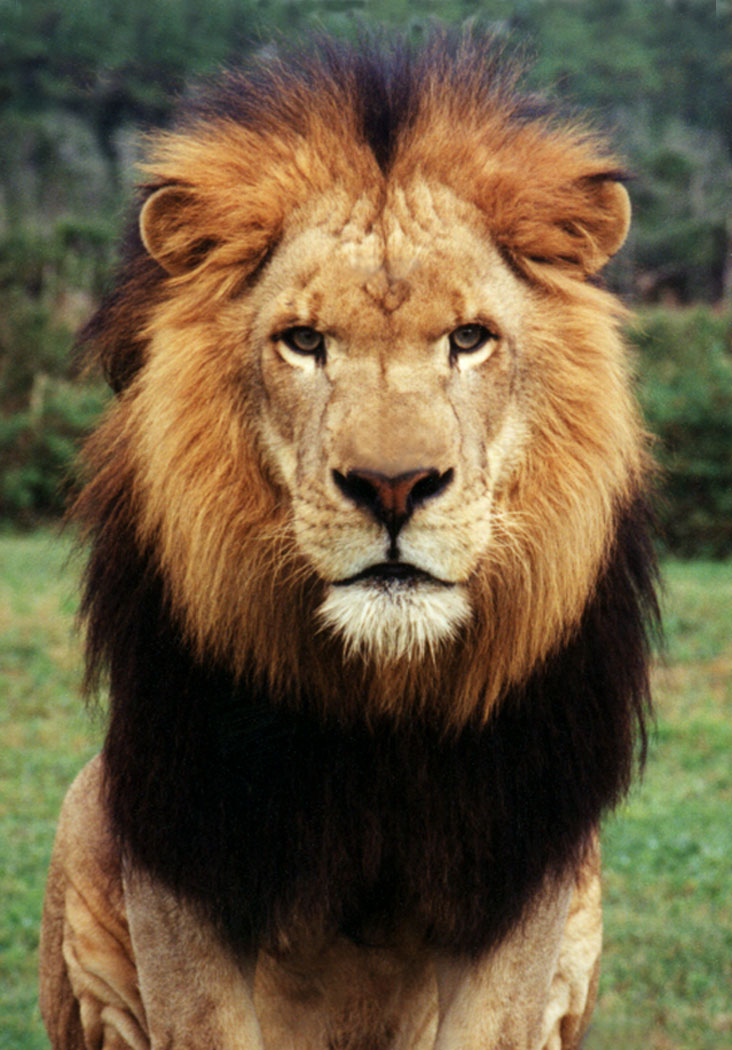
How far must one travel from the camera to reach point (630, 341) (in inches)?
115

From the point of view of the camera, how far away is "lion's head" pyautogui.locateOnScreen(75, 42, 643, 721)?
2.41 metres

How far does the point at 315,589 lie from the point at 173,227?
687 millimetres

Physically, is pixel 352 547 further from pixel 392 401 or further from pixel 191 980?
pixel 191 980

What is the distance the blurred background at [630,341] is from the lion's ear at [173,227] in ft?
1.15

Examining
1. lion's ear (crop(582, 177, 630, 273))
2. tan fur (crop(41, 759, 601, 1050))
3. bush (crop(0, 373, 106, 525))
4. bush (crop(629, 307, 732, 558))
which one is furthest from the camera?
bush (crop(0, 373, 106, 525))

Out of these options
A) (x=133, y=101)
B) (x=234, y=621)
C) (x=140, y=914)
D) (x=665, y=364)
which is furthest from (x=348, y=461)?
(x=133, y=101)

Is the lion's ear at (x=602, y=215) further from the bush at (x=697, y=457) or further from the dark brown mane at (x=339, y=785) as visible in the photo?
the bush at (x=697, y=457)

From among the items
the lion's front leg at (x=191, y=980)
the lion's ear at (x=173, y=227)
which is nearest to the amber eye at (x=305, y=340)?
the lion's ear at (x=173, y=227)

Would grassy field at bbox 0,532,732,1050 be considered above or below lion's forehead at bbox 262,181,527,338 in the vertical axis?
below

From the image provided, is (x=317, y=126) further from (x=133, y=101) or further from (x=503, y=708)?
(x=133, y=101)

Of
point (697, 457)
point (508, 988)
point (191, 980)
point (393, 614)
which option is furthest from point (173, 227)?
point (697, 457)

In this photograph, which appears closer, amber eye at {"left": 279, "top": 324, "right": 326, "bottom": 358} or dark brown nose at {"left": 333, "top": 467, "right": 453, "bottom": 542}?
dark brown nose at {"left": 333, "top": 467, "right": 453, "bottom": 542}

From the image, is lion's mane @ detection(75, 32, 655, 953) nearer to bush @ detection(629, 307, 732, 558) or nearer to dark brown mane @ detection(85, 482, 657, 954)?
dark brown mane @ detection(85, 482, 657, 954)

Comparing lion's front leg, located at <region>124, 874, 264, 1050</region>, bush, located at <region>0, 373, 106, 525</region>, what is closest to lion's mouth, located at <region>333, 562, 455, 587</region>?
lion's front leg, located at <region>124, 874, 264, 1050</region>
